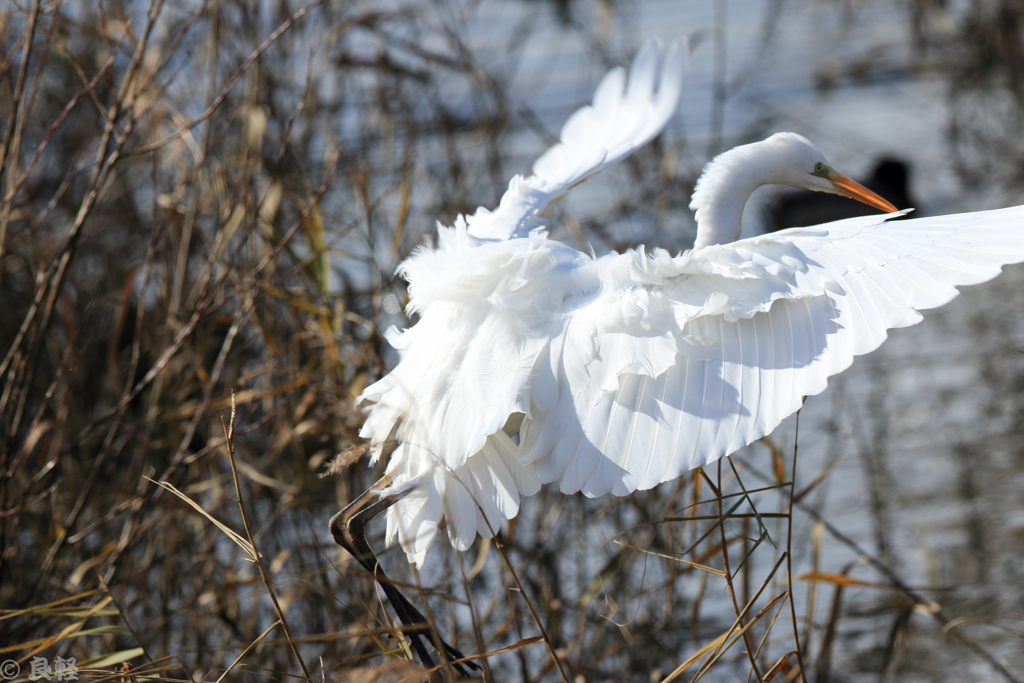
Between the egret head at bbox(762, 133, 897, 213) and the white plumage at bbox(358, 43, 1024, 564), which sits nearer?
the white plumage at bbox(358, 43, 1024, 564)

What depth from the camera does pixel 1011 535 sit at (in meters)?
3.53

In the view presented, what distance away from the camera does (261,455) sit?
3.95 metres

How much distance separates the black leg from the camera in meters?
2.22

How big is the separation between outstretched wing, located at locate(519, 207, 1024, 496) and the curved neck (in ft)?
1.51

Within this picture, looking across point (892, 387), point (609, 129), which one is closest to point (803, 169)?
point (609, 129)

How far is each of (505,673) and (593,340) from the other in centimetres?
157

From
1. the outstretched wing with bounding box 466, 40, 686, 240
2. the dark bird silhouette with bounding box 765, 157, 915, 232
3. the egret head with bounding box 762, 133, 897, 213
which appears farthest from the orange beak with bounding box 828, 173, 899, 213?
the dark bird silhouette with bounding box 765, 157, 915, 232

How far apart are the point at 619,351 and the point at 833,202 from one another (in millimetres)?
5085

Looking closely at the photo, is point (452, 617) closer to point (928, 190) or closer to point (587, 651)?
point (587, 651)

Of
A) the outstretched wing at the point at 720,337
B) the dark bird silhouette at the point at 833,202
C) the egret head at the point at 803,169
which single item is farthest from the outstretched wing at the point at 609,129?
the dark bird silhouette at the point at 833,202

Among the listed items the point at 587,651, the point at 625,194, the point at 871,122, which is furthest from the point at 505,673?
the point at 871,122

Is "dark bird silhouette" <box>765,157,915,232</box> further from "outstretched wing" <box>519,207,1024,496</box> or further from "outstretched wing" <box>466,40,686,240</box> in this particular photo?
"outstretched wing" <box>519,207,1024,496</box>

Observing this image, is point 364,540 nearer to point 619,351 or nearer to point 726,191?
point 619,351

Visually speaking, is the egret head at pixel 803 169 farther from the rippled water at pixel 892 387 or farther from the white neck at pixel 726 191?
the rippled water at pixel 892 387
